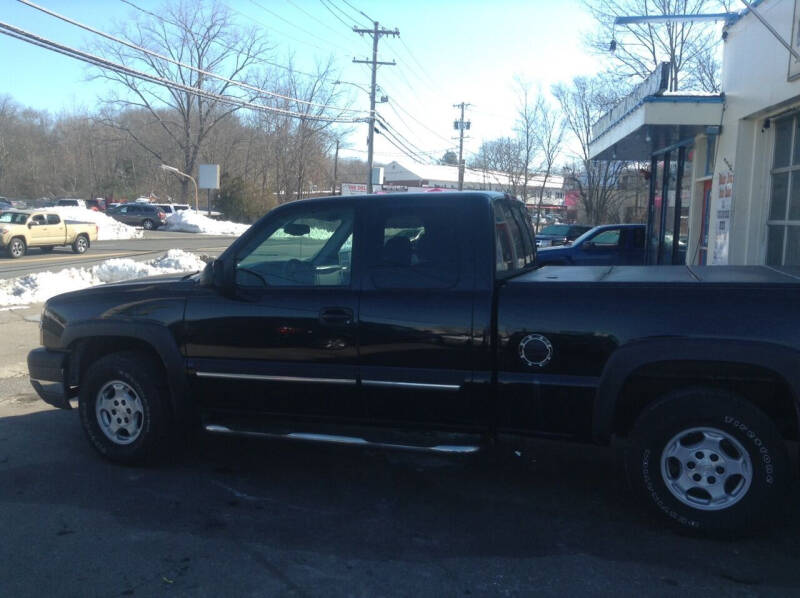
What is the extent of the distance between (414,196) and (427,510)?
6.52ft

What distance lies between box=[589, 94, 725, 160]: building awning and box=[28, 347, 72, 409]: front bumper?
9.49m

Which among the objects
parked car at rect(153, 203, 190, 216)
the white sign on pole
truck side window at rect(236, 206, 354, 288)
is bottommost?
truck side window at rect(236, 206, 354, 288)

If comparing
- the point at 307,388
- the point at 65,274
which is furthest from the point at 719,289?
the point at 65,274

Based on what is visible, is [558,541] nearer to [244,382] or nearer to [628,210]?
[244,382]

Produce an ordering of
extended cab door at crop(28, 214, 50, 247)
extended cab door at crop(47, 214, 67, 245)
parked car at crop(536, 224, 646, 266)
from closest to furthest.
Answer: parked car at crop(536, 224, 646, 266) → extended cab door at crop(28, 214, 50, 247) → extended cab door at crop(47, 214, 67, 245)

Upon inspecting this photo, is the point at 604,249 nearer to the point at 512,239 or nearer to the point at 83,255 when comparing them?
the point at 512,239

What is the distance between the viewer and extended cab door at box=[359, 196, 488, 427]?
4.38 m

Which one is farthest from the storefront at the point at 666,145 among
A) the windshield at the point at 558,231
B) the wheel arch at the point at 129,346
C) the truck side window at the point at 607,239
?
the wheel arch at the point at 129,346

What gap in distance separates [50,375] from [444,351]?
2979mm

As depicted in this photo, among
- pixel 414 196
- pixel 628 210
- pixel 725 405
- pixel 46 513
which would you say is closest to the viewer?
pixel 725 405

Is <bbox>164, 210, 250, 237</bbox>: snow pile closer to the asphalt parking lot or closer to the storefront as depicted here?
the storefront

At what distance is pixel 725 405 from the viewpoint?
394cm

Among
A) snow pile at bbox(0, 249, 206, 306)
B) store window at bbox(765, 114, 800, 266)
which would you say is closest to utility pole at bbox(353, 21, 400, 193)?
snow pile at bbox(0, 249, 206, 306)

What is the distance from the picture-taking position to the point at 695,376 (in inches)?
161
